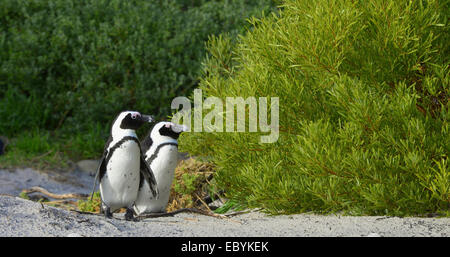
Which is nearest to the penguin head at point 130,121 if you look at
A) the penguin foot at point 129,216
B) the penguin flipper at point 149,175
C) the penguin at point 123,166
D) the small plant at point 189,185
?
the penguin at point 123,166

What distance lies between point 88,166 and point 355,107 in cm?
451

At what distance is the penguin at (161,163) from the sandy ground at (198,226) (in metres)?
0.36

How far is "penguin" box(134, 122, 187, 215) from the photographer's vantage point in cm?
410

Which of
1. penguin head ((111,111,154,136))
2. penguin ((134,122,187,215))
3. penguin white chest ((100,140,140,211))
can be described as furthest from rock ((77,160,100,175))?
penguin head ((111,111,154,136))

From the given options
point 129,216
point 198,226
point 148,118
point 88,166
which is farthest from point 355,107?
point 88,166

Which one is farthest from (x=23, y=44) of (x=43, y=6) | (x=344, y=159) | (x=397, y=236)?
(x=397, y=236)

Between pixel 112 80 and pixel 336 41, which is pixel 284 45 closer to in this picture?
pixel 336 41

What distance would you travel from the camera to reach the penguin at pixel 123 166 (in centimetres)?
373

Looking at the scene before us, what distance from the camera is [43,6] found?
8023mm

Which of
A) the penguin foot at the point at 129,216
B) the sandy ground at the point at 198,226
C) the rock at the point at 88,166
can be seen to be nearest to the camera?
the sandy ground at the point at 198,226

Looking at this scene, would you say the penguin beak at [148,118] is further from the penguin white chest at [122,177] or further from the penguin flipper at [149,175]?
the penguin flipper at [149,175]

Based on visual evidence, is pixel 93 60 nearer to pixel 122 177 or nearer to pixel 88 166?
pixel 88 166

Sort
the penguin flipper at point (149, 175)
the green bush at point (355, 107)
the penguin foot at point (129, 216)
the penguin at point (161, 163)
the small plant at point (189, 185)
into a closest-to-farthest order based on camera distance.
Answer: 1. the green bush at point (355, 107)
2. the penguin foot at point (129, 216)
3. the penguin flipper at point (149, 175)
4. the penguin at point (161, 163)
5. the small plant at point (189, 185)

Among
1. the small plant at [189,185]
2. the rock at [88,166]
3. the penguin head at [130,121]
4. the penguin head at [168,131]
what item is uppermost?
the penguin head at [130,121]
